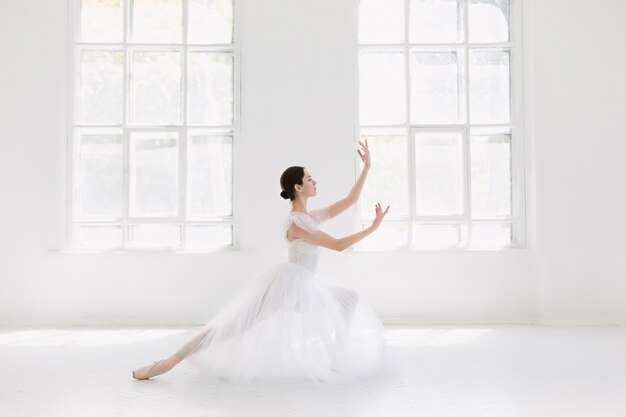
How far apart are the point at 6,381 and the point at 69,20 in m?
3.46

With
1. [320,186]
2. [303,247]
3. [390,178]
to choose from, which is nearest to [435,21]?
[390,178]

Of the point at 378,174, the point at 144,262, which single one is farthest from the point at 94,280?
the point at 378,174

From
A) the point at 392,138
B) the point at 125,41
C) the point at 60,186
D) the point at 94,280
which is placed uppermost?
the point at 125,41

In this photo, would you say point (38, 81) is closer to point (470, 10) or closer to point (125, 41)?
point (125, 41)

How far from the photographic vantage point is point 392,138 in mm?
6000

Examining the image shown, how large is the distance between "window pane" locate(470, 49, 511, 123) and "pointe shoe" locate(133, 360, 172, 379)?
3698 mm

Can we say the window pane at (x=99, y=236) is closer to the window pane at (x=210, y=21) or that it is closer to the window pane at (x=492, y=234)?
the window pane at (x=210, y=21)

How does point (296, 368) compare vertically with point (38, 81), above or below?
below

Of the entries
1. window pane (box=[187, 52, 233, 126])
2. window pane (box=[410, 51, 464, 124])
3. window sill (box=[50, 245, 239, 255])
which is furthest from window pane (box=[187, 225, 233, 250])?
window pane (box=[410, 51, 464, 124])

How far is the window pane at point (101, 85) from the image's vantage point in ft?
19.5

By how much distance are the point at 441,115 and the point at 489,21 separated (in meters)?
0.95

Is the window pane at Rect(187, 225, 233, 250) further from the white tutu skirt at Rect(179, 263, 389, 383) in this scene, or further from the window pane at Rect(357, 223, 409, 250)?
the white tutu skirt at Rect(179, 263, 389, 383)

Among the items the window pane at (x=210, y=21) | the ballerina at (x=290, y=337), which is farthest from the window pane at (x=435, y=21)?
the ballerina at (x=290, y=337)

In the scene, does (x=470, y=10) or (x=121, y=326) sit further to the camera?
(x=470, y=10)
